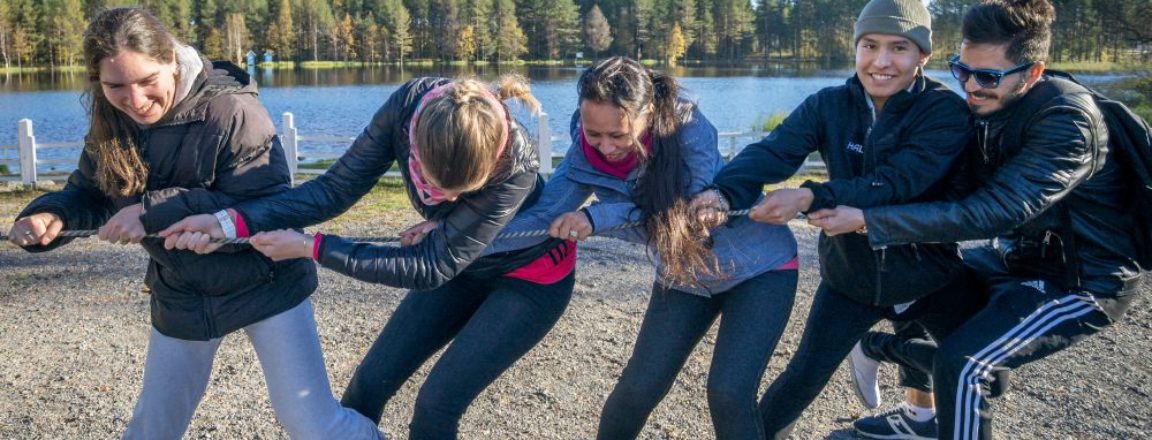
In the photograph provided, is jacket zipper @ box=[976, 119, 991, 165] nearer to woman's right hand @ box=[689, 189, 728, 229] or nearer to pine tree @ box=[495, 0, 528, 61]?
woman's right hand @ box=[689, 189, 728, 229]

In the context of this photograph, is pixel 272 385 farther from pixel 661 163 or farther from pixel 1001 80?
pixel 1001 80

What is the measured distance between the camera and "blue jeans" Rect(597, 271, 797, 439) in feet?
11.1

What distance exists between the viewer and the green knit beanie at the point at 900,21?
3.56 m

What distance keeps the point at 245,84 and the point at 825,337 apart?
2.51 meters

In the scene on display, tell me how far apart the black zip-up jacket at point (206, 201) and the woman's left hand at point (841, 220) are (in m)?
1.97

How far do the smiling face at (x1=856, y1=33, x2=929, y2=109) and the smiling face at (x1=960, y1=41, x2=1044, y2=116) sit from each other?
0.20 meters

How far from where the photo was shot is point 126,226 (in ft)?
10.7

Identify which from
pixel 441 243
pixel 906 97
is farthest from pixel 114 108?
pixel 906 97

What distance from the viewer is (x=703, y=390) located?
5234 millimetres

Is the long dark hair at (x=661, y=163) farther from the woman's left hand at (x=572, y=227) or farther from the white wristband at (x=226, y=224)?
the white wristband at (x=226, y=224)

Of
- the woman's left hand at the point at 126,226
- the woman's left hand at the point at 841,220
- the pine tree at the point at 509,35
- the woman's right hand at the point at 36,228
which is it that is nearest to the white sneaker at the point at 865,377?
the woman's left hand at the point at 841,220

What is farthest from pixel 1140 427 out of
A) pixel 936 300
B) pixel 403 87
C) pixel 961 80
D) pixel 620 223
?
pixel 403 87

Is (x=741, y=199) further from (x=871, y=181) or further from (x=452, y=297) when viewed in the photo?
(x=452, y=297)

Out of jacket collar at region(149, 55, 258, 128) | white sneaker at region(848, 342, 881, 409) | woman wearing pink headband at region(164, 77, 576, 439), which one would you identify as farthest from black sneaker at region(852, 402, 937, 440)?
jacket collar at region(149, 55, 258, 128)
